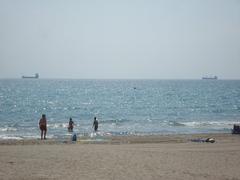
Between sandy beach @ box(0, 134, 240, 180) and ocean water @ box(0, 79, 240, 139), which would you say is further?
ocean water @ box(0, 79, 240, 139)

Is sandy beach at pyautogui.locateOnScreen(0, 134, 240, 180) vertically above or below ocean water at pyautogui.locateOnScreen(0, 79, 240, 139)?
above

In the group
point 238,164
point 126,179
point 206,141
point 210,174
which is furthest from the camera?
point 206,141

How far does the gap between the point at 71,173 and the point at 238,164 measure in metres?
6.18

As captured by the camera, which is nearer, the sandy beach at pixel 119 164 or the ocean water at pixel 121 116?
the sandy beach at pixel 119 164

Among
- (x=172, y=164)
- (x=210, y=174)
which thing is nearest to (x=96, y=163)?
(x=172, y=164)

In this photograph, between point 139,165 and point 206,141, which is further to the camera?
point 206,141

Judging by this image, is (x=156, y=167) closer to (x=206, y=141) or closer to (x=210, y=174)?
(x=210, y=174)

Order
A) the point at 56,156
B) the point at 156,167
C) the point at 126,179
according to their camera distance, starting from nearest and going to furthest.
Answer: the point at 126,179 < the point at 156,167 < the point at 56,156

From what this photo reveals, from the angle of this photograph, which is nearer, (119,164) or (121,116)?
(119,164)

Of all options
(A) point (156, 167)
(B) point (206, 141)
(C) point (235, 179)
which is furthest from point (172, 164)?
(B) point (206, 141)

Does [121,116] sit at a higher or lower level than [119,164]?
lower

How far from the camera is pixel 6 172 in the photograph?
1315cm

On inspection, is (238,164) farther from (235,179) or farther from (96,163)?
(96,163)

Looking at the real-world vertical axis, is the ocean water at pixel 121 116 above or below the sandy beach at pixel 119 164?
below
